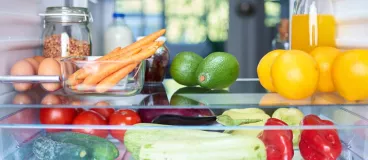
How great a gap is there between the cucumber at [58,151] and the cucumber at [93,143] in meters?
0.01

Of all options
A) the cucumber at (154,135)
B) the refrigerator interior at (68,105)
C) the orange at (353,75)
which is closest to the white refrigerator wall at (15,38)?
the refrigerator interior at (68,105)

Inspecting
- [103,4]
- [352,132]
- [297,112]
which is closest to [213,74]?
[297,112]

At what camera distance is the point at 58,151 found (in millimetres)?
871

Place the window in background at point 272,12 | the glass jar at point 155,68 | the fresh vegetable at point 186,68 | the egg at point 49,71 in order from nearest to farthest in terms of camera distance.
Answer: the egg at point 49,71
the fresh vegetable at point 186,68
the glass jar at point 155,68
the window in background at point 272,12

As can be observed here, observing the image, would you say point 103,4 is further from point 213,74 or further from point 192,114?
point 192,114

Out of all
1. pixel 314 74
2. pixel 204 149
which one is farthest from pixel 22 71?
pixel 314 74

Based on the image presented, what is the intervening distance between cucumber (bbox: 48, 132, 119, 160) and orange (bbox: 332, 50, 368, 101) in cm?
42

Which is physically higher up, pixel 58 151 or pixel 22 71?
pixel 22 71

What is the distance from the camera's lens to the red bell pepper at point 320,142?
0.90 meters

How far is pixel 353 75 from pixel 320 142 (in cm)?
13

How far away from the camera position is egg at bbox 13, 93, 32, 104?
2.98 feet

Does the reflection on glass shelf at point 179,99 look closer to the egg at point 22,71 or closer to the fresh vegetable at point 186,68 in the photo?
the egg at point 22,71

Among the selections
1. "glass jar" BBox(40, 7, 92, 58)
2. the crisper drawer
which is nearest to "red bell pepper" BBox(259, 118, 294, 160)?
the crisper drawer

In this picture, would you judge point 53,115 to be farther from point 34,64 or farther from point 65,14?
point 65,14
